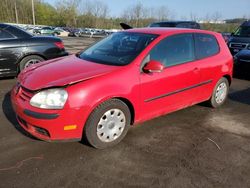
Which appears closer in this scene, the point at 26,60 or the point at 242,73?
the point at 26,60

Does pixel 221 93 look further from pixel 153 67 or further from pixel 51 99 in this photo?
pixel 51 99

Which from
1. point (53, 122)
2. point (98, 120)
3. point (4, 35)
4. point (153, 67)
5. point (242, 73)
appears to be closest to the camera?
point (53, 122)

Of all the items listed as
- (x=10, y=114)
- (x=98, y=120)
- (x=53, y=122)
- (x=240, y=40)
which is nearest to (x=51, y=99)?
(x=53, y=122)

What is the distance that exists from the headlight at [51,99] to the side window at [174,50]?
1.40 m

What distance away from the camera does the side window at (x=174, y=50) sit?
4236 millimetres

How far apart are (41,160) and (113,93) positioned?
3.93ft

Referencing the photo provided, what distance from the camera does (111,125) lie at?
3.77 m

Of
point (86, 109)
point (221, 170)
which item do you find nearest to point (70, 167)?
point (86, 109)

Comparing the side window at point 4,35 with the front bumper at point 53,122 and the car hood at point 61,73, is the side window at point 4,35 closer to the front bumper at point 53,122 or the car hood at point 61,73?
the car hood at point 61,73

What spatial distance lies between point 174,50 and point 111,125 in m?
1.62

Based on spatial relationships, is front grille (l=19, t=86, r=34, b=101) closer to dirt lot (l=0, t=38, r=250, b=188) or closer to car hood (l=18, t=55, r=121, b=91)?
car hood (l=18, t=55, r=121, b=91)

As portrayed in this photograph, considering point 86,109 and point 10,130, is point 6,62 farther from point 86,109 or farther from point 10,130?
point 86,109

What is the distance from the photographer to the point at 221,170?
338 cm

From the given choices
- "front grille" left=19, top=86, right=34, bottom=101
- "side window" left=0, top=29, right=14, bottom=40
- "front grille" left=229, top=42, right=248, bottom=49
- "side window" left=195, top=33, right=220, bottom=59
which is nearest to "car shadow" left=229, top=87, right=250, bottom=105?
"side window" left=195, top=33, right=220, bottom=59
